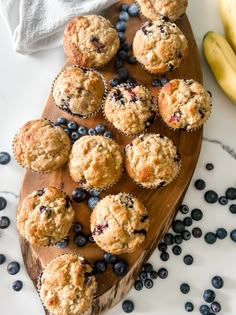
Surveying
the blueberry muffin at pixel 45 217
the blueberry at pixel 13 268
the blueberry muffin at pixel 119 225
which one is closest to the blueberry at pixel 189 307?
the blueberry muffin at pixel 119 225

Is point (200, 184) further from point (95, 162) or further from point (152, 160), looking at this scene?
point (95, 162)

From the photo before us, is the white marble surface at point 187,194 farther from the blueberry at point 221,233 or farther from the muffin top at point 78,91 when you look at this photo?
the muffin top at point 78,91

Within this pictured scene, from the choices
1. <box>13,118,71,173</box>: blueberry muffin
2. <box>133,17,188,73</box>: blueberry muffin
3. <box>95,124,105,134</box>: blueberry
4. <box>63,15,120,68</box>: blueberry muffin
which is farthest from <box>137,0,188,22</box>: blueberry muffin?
<box>13,118,71,173</box>: blueberry muffin

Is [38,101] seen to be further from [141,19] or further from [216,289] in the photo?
[216,289]

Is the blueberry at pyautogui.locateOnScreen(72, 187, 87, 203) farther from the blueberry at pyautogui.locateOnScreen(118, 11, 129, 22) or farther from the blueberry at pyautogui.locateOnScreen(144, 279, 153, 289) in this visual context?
the blueberry at pyautogui.locateOnScreen(118, 11, 129, 22)

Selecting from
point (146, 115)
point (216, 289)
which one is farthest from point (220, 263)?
point (146, 115)
